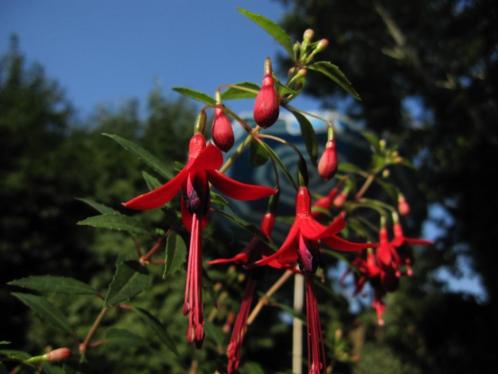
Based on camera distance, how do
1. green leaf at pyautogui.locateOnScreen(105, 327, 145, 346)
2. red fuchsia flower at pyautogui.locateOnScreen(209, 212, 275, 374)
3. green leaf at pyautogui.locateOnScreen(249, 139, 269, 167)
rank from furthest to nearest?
green leaf at pyautogui.locateOnScreen(105, 327, 145, 346), green leaf at pyautogui.locateOnScreen(249, 139, 269, 167), red fuchsia flower at pyautogui.locateOnScreen(209, 212, 275, 374)

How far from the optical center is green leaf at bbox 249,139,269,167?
1.88 ft

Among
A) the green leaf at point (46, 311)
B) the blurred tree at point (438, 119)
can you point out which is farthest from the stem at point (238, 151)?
the blurred tree at point (438, 119)

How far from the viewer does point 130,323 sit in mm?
2828

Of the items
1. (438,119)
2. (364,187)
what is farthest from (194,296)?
(438,119)

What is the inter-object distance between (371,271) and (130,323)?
2484mm

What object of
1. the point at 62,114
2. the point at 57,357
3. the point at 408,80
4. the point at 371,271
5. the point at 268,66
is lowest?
the point at 57,357

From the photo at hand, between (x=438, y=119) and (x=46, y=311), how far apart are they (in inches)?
186

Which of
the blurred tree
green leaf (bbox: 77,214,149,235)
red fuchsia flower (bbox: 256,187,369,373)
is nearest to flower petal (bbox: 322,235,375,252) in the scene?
red fuchsia flower (bbox: 256,187,369,373)

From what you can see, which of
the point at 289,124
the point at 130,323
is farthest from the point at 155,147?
the point at 289,124

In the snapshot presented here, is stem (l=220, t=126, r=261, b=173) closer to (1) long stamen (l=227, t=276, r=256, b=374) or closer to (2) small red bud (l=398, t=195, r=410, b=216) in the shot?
(1) long stamen (l=227, t=276, r=256, b=374)

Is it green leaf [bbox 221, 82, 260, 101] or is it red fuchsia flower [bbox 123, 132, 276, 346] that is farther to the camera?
green leaf [bbox 221, 82, 260, 101]

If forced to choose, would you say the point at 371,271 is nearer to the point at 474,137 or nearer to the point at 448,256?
the point at 474,137

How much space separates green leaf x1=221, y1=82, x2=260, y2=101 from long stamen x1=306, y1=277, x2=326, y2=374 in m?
0.25

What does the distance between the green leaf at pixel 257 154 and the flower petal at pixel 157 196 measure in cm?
18
